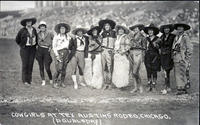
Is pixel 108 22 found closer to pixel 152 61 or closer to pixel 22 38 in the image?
pixel 152 61

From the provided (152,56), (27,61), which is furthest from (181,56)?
(27,61)

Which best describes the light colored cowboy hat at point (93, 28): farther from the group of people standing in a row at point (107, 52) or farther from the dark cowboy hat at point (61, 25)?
the dark cowboy hat at point (61, 25)

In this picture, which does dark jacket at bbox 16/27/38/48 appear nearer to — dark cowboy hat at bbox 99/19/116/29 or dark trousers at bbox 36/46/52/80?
dark trousers at bbox 36/46/52/80

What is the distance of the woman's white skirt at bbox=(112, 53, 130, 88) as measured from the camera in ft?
15.4

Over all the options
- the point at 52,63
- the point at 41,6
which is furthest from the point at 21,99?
the point at 41,6

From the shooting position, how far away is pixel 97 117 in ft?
14.7

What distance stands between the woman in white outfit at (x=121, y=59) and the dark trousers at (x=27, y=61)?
3.88 feet

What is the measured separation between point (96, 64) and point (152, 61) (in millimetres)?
844

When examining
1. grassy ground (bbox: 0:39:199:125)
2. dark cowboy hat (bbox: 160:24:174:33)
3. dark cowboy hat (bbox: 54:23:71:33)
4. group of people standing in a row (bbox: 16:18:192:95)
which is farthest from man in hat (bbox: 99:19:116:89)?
dark cowboy hat (bbox: 160:24:174:33)

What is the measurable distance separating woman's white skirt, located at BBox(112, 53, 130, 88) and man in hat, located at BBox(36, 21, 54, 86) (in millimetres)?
934

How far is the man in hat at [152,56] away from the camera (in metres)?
4.78

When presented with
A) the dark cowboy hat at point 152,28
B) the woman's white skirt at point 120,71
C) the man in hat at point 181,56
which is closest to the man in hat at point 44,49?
the woman's white skirt at point 120,71

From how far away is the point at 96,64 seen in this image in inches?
185

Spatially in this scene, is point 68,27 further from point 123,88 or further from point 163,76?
point 163,76
